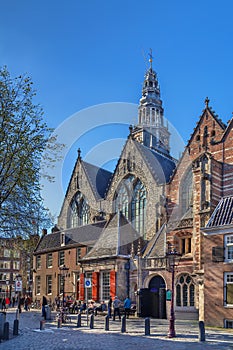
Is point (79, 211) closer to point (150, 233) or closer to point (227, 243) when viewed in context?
point (150, 233)

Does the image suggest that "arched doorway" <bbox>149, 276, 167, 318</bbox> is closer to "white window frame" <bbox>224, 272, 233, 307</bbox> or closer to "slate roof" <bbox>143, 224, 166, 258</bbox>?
"slate roof" <bbox>143, 224, 166, 258</bbox>

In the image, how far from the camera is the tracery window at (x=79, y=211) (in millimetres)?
51438

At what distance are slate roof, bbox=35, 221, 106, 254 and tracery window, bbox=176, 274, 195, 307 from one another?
11694mm

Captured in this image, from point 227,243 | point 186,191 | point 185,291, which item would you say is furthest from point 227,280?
point 186,191

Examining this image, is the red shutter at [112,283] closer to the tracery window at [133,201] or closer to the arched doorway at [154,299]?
the arched doorway at [154,299]

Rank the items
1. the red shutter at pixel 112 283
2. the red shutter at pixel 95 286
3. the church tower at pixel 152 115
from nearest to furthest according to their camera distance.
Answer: the red shutter at pixel 112 283
the red shutter at pixel 95 286
the church tower at pixel 152 115

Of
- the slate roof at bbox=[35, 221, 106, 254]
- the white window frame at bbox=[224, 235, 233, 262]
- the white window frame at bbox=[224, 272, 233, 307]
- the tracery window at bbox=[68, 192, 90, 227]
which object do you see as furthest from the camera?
the tracery window at bbox=[68, 192, 90, 227]

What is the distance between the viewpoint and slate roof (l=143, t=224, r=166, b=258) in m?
34.8

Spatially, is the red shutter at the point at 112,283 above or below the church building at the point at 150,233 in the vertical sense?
below

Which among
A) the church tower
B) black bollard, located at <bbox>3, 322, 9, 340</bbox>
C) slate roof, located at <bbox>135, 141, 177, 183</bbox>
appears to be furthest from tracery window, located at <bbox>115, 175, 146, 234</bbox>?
black bollard, located at <bbox>3, 322, 9, 340</bbox>

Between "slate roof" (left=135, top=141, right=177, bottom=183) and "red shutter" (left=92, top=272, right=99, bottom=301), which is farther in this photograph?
"slate roof" (left=135, top=141, right=177, bottom=183)

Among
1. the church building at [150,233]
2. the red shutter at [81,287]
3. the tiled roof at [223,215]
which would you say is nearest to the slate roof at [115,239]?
the church building at [150,233]

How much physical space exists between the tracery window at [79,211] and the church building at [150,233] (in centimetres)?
12

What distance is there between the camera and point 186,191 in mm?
38062
